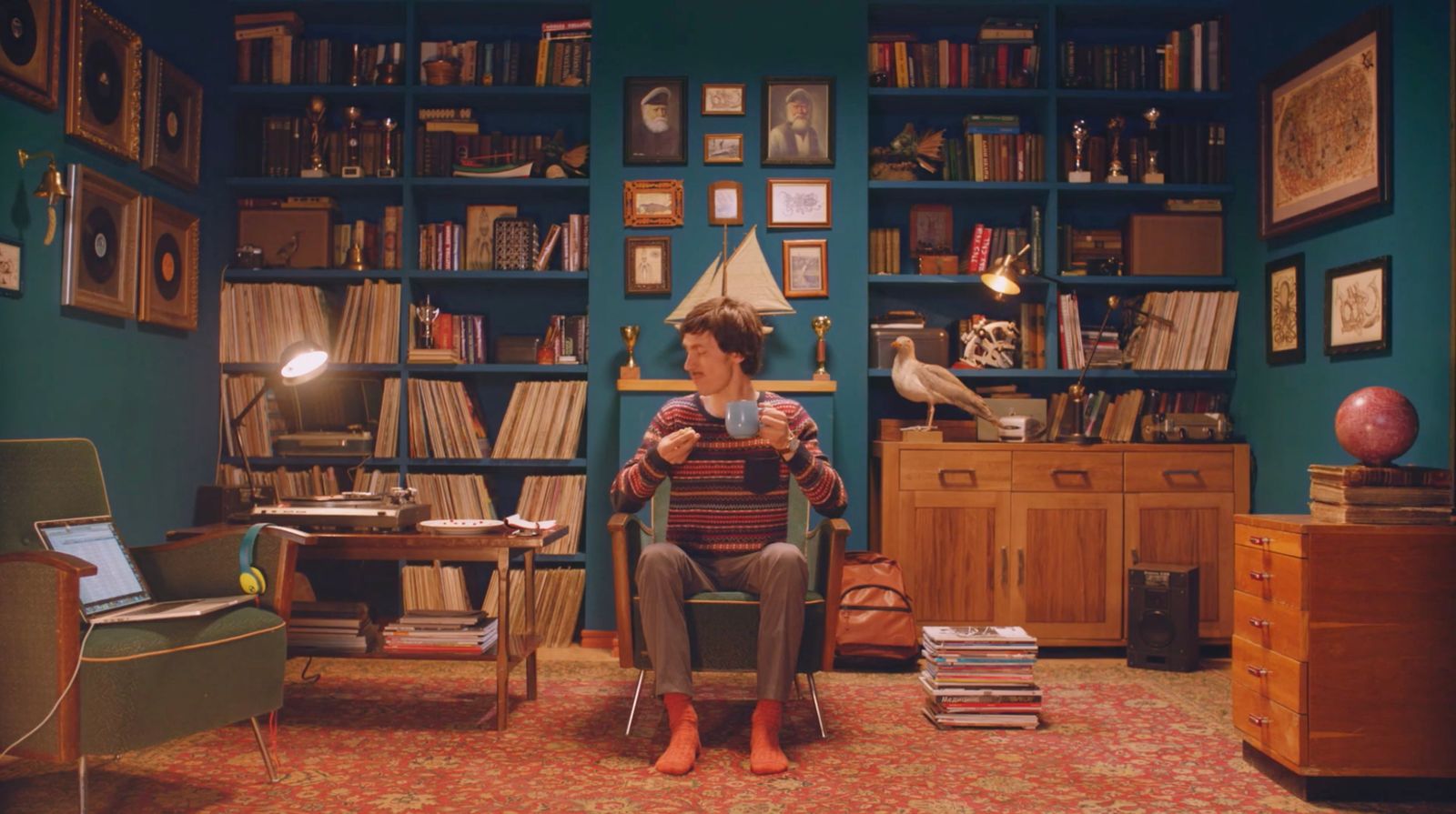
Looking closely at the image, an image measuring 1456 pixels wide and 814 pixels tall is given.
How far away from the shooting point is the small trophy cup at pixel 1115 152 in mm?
4109

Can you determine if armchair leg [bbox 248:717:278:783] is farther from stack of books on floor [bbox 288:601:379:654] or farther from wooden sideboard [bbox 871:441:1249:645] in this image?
wooden sideboard [bbox 871:441:1249:645]

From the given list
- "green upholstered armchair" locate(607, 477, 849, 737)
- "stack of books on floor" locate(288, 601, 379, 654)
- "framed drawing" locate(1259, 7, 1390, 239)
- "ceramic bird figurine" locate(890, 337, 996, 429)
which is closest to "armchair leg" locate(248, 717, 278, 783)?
"stack of books on floor" locate(288, 601, 379, 654)

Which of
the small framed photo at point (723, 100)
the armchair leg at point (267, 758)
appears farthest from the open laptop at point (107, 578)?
the small framed photo at point (723, 100)

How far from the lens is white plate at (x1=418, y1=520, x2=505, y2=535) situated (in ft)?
9.26

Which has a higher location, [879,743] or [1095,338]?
[1095,338]

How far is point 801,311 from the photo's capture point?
4.07 metres

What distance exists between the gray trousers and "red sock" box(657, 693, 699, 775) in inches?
1.6

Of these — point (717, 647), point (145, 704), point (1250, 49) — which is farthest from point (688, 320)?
point (1250, 49)

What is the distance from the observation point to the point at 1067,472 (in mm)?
3771

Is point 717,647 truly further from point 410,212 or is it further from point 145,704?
point 410,212

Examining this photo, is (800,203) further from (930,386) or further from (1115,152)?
(1115,152)

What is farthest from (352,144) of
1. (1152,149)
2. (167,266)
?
(1152,149)

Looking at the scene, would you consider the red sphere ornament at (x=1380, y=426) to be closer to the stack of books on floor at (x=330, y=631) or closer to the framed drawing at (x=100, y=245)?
the stack of books on floor at (x=330, y=631)

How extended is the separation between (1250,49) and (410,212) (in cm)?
340
